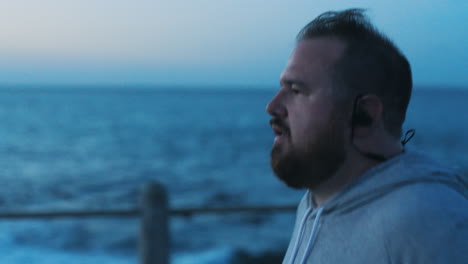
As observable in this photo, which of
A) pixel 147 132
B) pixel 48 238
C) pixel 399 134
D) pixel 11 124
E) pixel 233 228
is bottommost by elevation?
pixel 233 228

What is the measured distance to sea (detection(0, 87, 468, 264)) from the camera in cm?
1002

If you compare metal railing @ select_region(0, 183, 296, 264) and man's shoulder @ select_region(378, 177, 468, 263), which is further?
metal railing @ select_region(0, 183, 296, 264)

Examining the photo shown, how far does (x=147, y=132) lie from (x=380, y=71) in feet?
148

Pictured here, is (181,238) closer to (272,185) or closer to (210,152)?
(272,185)

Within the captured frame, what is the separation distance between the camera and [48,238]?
33.8ft

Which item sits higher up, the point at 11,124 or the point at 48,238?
the point at 11,124

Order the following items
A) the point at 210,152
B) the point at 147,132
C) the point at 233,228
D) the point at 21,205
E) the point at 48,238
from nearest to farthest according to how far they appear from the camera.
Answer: the point at 48,238, the point at 233,228, the point at 21,205, the point at 210,152, the point at 147,132

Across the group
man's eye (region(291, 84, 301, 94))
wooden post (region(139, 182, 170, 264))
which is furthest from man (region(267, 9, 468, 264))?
wooden post (region(139, 182, 170, 264))

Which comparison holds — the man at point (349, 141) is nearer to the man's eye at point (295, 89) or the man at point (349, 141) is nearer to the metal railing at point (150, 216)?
the man's eye at point (295, 89)

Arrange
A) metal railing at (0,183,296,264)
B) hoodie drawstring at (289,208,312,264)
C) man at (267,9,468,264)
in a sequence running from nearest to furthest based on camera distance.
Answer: man at (267,9,468,264), hoodie drawstring at (289,208,312,264), metal railing at (0,183,296,264)

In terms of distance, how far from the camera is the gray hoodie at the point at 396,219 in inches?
39.3

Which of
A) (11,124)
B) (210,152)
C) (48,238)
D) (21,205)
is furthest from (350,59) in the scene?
(11,124)

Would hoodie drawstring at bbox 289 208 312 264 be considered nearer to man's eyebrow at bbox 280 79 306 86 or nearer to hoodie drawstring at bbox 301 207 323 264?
hoodie drawstring at bbox 301 207 323 264

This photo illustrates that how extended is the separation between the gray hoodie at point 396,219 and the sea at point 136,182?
215 millimetres
